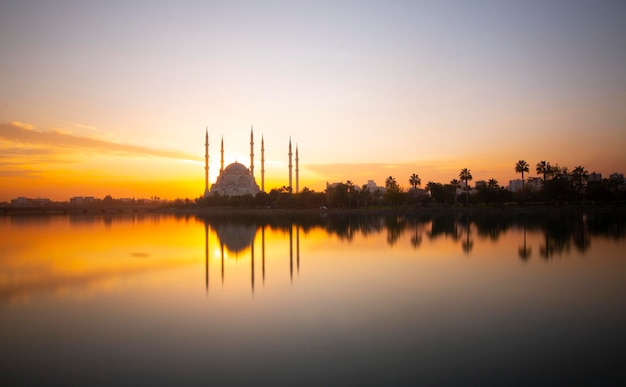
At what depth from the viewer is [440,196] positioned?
94.4m

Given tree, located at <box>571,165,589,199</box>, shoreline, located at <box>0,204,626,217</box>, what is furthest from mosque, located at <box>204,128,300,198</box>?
tree, located at <box>571,165,589,199</box>

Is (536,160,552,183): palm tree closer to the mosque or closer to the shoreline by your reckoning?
the shoreline

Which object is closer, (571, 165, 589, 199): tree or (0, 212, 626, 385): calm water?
(0, 212, 626, 385): calm water

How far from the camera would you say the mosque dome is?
126 m

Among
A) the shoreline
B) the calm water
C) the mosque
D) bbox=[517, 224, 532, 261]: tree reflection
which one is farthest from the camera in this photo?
the mosque

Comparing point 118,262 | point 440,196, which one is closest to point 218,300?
point 118,262

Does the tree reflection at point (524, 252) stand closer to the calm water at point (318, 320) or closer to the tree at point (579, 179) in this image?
the calm water at point (318, 320)

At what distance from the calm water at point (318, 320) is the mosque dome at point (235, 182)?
10254 cm

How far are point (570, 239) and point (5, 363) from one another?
32.3 metres

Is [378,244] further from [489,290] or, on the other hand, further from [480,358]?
[480,358]

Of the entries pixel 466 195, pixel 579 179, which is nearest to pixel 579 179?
pixel 579 179

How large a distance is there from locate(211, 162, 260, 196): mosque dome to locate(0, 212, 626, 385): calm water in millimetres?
102537

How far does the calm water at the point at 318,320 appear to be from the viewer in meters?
8.66

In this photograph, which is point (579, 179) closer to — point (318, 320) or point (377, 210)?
point (377, 210)
